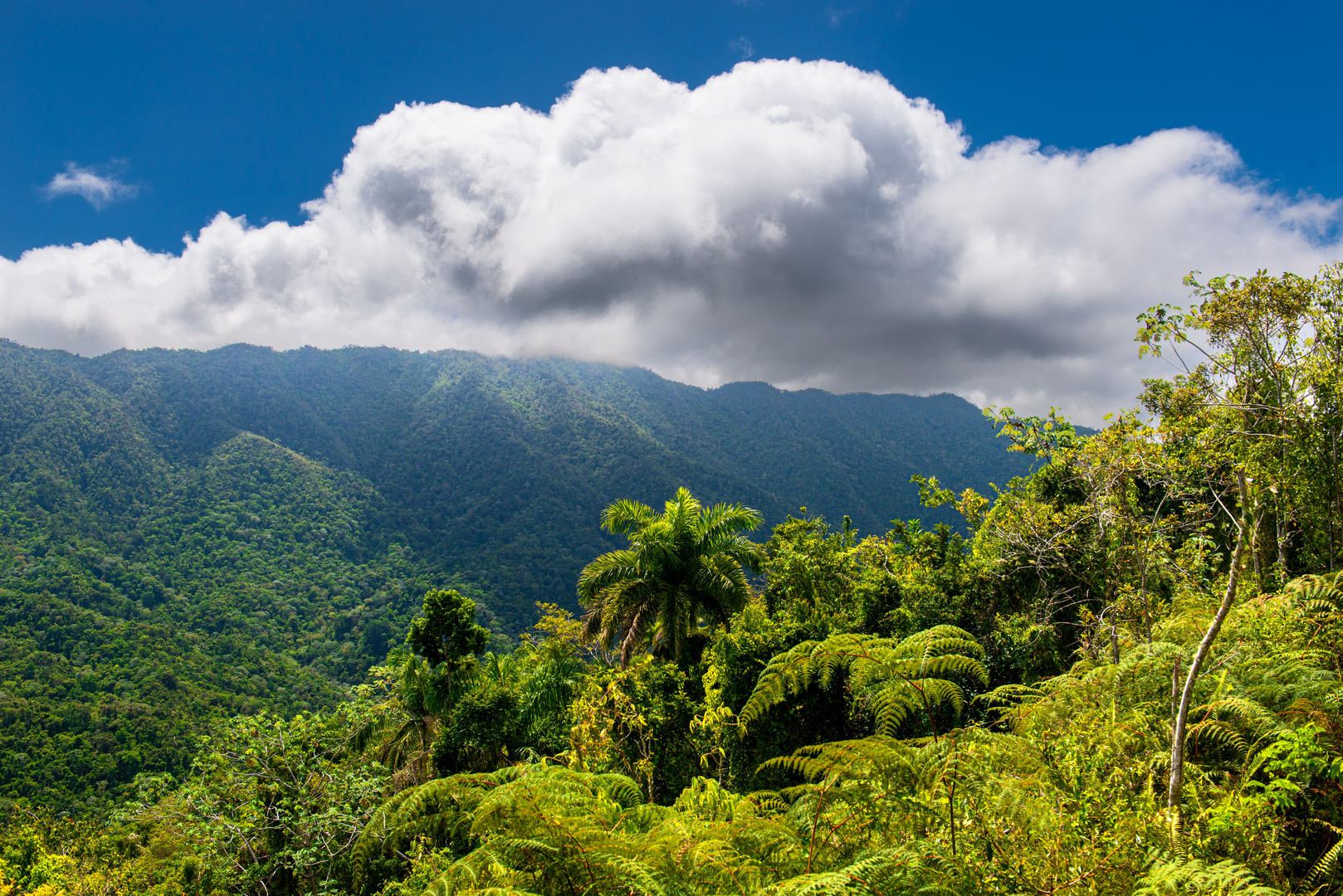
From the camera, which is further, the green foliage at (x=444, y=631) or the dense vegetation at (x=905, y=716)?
the green foliage at (x=444, y=631)

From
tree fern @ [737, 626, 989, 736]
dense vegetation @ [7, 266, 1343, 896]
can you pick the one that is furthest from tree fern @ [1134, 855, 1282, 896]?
tree fern @ [737, 626, 989, 736]

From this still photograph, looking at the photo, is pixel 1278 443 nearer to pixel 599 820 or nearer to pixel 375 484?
pixel 599 820

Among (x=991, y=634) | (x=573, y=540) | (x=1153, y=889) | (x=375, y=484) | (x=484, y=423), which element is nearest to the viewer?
(x=1153, y=889)

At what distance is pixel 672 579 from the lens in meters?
14.0

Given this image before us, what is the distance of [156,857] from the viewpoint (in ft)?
60.6

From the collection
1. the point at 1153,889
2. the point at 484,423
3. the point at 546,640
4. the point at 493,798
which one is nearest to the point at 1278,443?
the point at 1153,889

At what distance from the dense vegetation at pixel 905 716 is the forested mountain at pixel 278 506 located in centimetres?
3935

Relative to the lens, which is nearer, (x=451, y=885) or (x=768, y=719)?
(x=451, y=885)

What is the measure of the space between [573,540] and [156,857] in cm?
9845

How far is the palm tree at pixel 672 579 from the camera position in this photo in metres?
13.6

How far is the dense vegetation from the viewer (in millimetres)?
2900

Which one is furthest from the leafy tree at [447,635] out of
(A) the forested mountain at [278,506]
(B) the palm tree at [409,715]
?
(A) the forested mountain at [278,506]

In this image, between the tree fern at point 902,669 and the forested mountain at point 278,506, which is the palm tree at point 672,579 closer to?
the tree fern at point 902,669

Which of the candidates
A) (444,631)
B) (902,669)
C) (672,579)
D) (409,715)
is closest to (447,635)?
(444,631)
